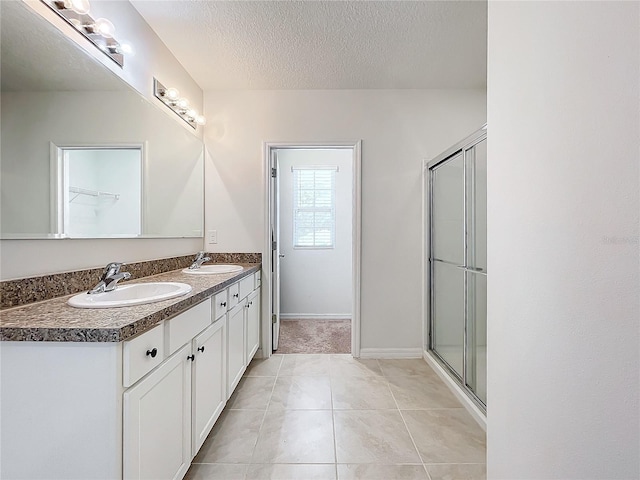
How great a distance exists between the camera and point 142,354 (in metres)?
0.89

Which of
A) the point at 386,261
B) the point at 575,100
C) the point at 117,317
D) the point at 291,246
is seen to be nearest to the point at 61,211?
the point at 117,317

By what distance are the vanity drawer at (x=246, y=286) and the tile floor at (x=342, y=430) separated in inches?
27.0

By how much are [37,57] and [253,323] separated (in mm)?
1947

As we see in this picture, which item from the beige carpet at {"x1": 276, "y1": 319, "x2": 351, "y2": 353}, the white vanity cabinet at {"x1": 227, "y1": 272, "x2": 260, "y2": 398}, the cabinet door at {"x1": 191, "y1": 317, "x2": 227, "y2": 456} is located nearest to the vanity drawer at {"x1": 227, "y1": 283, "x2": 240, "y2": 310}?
the white vanity cabinet at {"x1": 227, "y1": 272, "x2": 260, "y2": 398}

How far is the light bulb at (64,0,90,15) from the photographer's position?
3.86 feet

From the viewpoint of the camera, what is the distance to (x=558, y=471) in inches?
28.5

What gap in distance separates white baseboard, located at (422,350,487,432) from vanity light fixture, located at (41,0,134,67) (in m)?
2.87

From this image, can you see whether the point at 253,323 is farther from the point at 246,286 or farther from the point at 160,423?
the point at 160,423

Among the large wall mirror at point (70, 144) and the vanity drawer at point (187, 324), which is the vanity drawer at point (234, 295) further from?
the large wall mirror at point (70, 144)

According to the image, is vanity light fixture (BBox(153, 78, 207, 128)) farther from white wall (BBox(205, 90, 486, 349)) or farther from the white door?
the white door

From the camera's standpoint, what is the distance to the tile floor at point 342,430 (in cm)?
134

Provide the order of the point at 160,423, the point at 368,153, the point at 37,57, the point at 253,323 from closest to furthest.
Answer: the point at 160,423
the point at 37,57
the point at 253,323
the point at 368,153

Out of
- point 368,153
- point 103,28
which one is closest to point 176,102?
point 103,28

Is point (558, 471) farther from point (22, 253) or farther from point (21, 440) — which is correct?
point (22, 253)
